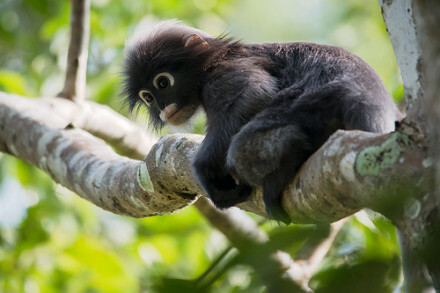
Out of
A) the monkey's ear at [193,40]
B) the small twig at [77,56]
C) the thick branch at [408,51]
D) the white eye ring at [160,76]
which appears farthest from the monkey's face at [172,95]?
the thick branch at [408,51]

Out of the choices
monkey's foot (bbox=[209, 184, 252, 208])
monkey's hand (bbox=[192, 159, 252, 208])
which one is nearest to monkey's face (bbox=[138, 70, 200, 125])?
monkey's hand (bbox=[192, 159, 252, 208])

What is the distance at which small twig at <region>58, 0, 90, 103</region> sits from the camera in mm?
4938

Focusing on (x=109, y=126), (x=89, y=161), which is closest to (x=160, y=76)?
(x=89, y=161)

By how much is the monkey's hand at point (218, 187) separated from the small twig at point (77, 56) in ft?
8.46

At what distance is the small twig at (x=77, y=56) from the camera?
4.94m

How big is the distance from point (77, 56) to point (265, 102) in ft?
8.90

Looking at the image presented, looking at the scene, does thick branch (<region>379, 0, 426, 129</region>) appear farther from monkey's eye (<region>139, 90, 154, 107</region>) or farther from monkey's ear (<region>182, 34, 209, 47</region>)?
monkey's eye (<region>139, 90, 154, 107</region>)

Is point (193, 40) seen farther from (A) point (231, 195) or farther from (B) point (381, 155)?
(B) point (381, 155)

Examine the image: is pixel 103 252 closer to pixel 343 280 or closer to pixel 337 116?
pixel 337 116

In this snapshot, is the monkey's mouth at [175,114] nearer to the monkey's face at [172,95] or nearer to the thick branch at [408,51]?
the monkey's face at [172,95]

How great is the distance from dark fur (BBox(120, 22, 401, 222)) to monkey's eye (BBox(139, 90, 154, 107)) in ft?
0.46

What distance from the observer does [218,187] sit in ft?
9.68

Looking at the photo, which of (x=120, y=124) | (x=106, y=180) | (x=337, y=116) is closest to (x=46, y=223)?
(x=120, y=124)

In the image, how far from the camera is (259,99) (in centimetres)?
299
